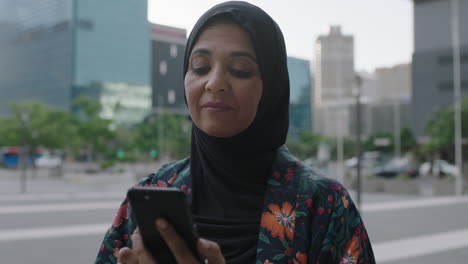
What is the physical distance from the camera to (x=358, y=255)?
1364 mm

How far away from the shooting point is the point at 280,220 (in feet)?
4.62

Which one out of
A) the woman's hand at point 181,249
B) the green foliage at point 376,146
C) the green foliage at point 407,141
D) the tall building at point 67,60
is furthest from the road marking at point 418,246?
the green foliage at point 376,146

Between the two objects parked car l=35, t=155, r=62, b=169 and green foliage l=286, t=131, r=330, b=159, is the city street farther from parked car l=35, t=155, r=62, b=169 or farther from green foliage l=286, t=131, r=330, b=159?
green foliage l=286, t=131, r=330, b=159

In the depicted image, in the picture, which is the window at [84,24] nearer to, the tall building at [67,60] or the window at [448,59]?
the tall building at [67,60]

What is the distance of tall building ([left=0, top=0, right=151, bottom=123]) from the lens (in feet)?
129

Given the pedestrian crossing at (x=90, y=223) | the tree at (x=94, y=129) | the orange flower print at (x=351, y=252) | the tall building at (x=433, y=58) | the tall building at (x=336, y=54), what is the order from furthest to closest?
the tall building at (x=433, y=58) < the tree at (x=94, y=129) < the tall building at (x=336, y=54) < the pedestrian crossing at (x=90, y=223) < the orange flower print at (x=351, y=252)

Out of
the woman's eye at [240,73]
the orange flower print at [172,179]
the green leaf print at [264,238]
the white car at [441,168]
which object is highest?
the woman's eye at [240,73]

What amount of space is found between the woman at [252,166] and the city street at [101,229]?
680 centimetres

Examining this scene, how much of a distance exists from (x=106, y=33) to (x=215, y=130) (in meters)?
38.0

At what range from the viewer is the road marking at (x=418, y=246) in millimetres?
8156

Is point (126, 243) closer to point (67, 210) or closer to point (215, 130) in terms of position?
point (215, 130)

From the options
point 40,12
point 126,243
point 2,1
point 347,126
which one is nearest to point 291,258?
point 126,243

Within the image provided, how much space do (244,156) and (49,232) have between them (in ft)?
32.8

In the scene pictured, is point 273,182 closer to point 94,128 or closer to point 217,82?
point 217,82
